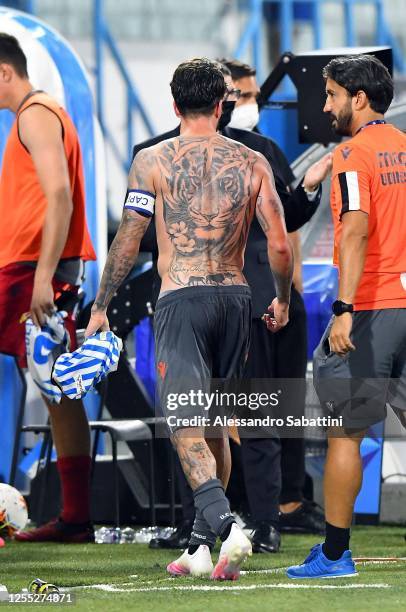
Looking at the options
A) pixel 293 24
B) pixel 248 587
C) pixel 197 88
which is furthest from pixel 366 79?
pixel 293 24

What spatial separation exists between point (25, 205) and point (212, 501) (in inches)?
88.8

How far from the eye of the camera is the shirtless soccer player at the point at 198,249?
542 centimetres

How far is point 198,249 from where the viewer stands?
5516 mm

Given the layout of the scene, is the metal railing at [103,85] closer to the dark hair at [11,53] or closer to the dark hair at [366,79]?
the dark hair at [11,53]

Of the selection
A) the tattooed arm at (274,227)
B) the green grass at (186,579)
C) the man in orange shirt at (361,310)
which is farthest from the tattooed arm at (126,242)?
the green grass at (186,579)

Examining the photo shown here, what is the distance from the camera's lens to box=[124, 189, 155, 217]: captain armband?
5.54 meters

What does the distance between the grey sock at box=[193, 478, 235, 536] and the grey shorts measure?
0.50 m

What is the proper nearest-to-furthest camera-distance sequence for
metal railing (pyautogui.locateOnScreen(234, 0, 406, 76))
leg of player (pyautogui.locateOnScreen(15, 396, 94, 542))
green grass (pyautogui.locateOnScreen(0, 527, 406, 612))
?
green grass (pyautogui.locateOnScreen(0, 527, 406, 612)) < leg of player (pyautogui.locateOnScreen(15, 396, 94, 542)) < metal railing (pyautogui.locateOnScreen(234, 0, 406, 76))

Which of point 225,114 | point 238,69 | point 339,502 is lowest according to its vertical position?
point 339,502

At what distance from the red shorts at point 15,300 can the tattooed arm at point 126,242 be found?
4.16 feet

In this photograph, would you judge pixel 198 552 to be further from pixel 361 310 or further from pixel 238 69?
pixel 238 69

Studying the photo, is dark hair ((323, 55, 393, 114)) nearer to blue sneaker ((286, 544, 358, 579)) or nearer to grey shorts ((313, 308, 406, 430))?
grey shorts ((313, 308, 406, 430))

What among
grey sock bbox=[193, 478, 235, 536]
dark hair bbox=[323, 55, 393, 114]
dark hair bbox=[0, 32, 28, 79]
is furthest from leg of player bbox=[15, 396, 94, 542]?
dark hair bbox=[323, 55, 393, 114]

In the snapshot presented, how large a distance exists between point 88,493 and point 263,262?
1.42 meters
